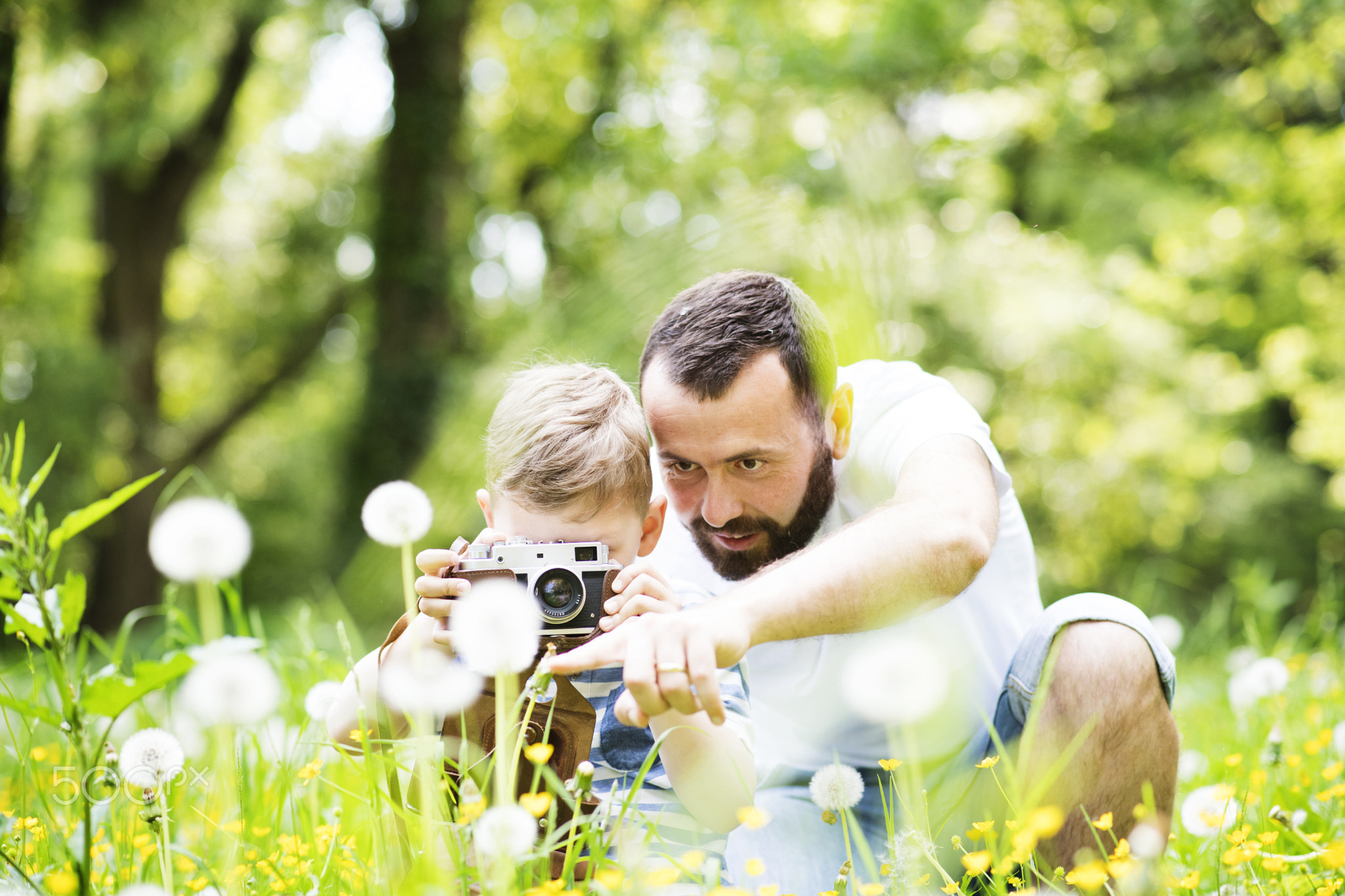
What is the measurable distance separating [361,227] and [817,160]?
193 inches

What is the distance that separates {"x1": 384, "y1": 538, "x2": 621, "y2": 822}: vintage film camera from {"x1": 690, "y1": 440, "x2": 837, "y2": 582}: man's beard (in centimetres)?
55

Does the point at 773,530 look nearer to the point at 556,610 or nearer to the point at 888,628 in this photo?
the point at 888,628

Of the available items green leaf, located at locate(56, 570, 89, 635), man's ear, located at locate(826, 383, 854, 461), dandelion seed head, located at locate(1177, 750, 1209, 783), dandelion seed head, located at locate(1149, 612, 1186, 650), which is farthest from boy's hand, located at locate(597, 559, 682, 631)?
dandelion seed head, located at locate(1149, 612, 1186, 650)

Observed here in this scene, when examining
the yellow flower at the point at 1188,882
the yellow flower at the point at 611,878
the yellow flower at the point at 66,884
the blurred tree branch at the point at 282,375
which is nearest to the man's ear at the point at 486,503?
the yellow flower at the point at 611,878

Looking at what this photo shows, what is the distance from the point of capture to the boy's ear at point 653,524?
4.99ft

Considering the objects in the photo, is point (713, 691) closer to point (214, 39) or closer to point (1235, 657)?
point (1235, 657)

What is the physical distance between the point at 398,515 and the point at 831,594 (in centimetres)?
60

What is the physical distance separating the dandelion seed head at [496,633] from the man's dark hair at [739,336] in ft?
2.37

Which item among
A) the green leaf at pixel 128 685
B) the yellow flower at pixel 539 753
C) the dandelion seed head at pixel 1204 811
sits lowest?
the dandelion seed head at pixel 1204 811

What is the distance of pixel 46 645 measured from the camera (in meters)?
0.92

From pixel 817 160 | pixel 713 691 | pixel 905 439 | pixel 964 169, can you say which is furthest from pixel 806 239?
pixel 964 169

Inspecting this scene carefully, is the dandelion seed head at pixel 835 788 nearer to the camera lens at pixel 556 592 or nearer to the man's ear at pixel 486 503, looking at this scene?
the camera lens at pixel 556 592

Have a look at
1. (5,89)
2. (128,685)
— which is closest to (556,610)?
(128,685)

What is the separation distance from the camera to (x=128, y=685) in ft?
2.74
